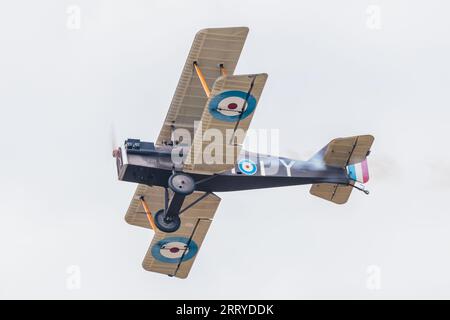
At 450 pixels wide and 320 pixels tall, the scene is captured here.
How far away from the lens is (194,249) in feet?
139

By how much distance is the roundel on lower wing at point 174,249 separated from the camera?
42.2 meters

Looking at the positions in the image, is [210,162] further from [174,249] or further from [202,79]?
[174,249]

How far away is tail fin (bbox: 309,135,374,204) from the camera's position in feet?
130

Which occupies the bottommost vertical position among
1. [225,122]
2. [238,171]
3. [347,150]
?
[225,122]

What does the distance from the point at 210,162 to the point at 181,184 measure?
930 mm

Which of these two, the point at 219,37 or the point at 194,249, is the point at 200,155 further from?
the point at 194,249

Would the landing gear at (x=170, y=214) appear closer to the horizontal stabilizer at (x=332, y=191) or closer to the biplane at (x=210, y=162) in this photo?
the biplane at (x=210, y=162)

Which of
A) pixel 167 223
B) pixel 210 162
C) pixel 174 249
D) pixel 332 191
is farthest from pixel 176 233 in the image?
pixel 210 162

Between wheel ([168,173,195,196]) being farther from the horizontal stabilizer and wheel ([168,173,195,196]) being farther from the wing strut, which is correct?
the horizontal stabilizer

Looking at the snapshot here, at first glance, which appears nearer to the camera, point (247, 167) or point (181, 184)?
point (181, 184)

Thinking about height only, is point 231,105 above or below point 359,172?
below

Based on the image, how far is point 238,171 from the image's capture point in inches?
1524

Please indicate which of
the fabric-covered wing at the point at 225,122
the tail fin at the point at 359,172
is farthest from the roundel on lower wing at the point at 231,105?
the tail fin at the point at 359,172

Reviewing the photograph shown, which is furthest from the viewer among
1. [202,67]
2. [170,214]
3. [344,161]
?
[344,161]
